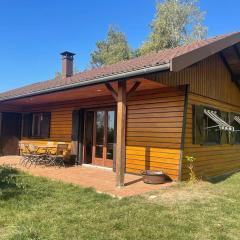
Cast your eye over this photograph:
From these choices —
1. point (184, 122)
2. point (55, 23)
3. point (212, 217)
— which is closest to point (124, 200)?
point (212, 217)

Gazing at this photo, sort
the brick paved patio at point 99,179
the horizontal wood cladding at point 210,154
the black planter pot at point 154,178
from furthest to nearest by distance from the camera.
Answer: the horizontal wood cladding at point 210,154 < the black planter pot at point 154,178 < the brick paved patio at point 99,179

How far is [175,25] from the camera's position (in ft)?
103

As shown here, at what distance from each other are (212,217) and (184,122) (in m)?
3.60

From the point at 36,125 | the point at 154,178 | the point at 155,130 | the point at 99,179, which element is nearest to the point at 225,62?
the point at 155,130

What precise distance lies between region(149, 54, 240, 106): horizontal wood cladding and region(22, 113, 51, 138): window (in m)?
7.20

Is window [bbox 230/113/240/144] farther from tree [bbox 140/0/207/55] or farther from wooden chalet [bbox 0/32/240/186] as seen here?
tree [bbox 140/0/207/55]

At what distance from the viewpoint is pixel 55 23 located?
22547 millimetres

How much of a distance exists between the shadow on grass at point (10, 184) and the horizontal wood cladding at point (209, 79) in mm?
3984

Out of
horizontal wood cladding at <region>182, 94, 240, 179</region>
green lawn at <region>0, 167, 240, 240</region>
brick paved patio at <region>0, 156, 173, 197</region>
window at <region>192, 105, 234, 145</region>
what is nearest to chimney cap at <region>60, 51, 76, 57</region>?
brick paved patio at <region>0, 156, 173, 197</region>

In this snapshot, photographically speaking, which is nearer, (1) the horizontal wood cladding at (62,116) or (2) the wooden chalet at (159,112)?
(2) the wooden chalet at (159,112)

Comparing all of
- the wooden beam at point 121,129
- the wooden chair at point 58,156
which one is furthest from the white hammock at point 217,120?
the wooden chair at point 58,156

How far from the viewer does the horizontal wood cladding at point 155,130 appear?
8.74 m

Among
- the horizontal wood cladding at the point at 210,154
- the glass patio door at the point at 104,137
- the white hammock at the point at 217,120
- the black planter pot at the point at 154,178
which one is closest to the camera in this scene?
the black planter pot at the point at 154,178

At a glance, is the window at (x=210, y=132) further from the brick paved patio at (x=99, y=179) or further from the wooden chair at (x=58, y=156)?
the wooden chair at (x=58, y=156)
